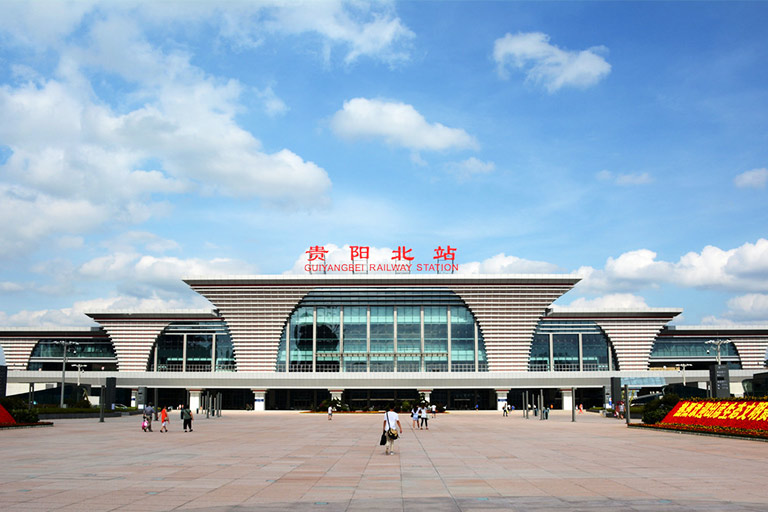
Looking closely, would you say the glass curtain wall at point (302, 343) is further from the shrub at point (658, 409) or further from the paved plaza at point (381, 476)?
the paved plaza at point (381, 476)

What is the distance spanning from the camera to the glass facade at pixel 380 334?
369 ft

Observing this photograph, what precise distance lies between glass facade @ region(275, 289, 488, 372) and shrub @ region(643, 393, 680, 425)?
57253 mm

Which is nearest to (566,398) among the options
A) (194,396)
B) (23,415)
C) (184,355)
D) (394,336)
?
(394,336)

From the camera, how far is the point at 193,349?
11550cm

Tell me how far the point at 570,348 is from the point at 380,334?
31407 millimetres

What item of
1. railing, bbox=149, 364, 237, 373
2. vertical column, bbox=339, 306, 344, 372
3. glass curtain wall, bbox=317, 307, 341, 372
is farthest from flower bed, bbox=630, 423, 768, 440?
railing, bbox=149, 364, 237, 373

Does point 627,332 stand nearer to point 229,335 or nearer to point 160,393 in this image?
point 229,335

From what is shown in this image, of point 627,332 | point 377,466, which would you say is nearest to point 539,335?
point 627,332

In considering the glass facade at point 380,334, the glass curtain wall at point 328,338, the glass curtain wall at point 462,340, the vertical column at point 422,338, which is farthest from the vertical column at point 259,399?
the glass curtain wall at point 462,340

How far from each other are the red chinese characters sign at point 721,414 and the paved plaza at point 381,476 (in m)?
2.56

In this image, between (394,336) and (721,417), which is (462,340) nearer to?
(394,336)

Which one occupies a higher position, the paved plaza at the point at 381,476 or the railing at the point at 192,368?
the railing at the point at 192,368

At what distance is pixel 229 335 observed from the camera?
11450cm

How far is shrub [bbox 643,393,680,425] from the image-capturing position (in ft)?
176
